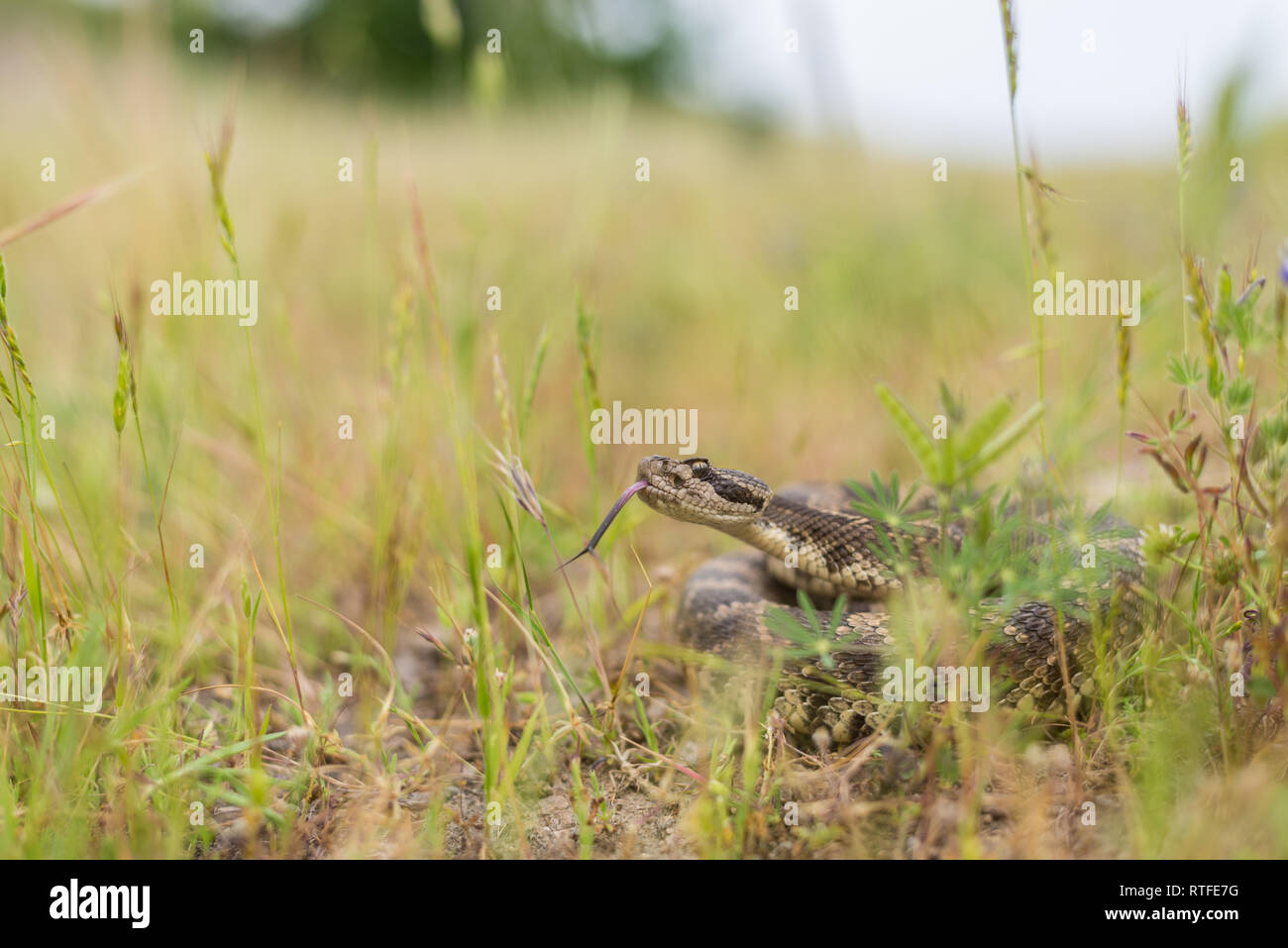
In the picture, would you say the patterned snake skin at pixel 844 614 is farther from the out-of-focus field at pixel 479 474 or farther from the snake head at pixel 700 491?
the out-of-focus field at pixel 479 474

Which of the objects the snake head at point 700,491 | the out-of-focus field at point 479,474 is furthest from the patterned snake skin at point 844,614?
the out-of-focus field at point 479,474

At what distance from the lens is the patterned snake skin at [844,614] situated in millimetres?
3221

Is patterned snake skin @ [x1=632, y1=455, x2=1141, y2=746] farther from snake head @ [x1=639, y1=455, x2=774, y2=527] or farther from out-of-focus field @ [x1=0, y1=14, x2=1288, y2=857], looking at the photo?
out-of-focus field @ [x1=0, y1=14, x2=1288, y2=857]

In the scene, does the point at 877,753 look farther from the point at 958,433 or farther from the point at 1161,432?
the point at 1161,432

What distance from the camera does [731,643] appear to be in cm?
385

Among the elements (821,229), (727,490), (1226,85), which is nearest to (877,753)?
(727,490)

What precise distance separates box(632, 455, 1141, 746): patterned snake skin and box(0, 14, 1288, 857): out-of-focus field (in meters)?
0.25

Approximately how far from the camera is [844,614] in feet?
12.6

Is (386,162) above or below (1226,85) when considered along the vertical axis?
above

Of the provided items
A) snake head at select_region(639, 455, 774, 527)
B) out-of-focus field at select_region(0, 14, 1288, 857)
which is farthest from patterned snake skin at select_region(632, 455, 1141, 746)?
out-of-focus field at select_region(0, 14, 1288, 857)

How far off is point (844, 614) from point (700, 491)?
2.77 feet

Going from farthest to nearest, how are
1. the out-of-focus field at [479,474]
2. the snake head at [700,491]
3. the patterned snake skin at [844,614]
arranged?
the snake head at [700,491]
the patterned snake skin at [844,614]
the out-of-focus field at [479,474]

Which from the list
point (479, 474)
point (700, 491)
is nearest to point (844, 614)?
point (700, 491)
